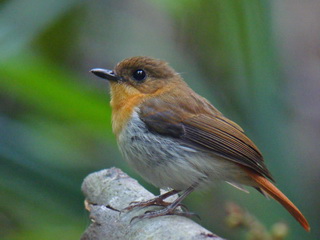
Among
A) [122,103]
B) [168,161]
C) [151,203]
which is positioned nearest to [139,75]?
[122,103]

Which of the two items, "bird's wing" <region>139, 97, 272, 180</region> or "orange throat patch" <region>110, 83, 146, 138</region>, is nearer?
"bird's wing" <region>139, 97, 272, 180</region>

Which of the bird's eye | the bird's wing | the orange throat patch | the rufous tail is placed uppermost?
the bird's eye

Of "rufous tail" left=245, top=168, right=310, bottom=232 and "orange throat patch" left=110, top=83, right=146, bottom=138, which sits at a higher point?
"orange throat patch" left=110, top=83, right=146, bottom=138

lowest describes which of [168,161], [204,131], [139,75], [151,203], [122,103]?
[151,203]

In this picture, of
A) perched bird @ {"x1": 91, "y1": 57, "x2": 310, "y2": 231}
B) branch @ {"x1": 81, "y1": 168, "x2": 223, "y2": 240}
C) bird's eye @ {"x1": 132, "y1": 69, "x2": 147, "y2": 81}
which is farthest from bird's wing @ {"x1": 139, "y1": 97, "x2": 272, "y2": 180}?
branch @ {"x1": 81, "y1": 168, "x2": 223, "y2": 240}

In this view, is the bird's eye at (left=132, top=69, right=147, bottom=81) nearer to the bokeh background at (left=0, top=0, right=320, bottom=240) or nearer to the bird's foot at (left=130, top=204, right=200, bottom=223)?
the bokeh background at (left=0, top=0, right=320, bottom=240)

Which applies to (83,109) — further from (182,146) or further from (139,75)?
(182,146)

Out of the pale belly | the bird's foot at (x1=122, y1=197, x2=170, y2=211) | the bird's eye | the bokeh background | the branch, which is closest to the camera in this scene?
the branch
